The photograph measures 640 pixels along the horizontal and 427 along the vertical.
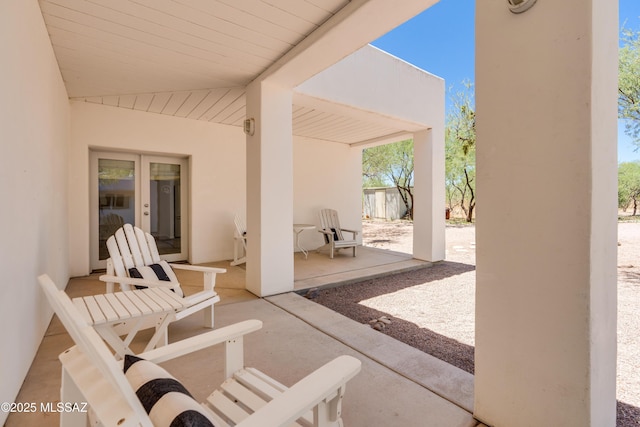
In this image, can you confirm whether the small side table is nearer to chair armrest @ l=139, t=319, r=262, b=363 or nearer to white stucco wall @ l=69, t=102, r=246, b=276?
white stucco wall @ l=69, t=102, r=246, b=276

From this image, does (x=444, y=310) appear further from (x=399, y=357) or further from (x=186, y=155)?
(x=186, y=155)

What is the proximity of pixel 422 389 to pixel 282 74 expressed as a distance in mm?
3251

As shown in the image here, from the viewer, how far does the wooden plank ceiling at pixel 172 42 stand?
2.31 meters

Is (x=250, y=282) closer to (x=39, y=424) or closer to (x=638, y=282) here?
(x=39, y=424)

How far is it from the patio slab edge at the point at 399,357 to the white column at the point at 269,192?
653 millimetres

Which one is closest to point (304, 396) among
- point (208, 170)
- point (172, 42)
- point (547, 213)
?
point (547, 213)

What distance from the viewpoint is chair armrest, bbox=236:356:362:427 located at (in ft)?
2.78

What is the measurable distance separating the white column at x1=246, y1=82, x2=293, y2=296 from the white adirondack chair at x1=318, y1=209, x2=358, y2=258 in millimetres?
2348

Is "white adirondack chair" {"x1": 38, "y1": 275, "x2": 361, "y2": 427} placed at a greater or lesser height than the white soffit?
lesser

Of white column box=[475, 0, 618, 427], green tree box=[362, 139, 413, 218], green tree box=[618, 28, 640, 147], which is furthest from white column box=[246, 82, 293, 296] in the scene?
green tree box=[362, 139, 413, 218]

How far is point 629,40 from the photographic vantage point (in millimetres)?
6680

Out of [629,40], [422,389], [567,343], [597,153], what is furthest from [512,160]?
[629,40]

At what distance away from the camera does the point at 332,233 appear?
20.5 feet

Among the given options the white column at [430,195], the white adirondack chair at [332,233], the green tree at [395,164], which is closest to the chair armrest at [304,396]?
the white adirondack chair at [332,233]
